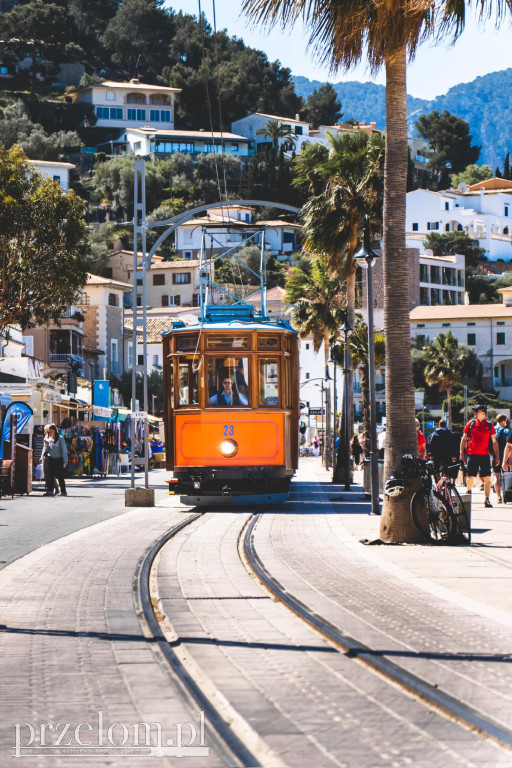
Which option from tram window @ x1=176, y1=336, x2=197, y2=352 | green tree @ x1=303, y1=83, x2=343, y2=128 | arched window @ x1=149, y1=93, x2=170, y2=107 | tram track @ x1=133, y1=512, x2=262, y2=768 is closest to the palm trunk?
tram track @ x1=133, y1=512, x2=262, y2=768

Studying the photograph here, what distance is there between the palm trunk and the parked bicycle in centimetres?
67

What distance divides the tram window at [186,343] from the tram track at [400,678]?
12971mm

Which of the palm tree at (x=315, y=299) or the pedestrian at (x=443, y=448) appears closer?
the pedestrian at (x=443, y=448)

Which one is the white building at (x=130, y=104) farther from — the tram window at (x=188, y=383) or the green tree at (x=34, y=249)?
the tram window at (x=188, y=383)

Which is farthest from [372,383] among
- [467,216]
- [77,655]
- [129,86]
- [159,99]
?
[159,99]

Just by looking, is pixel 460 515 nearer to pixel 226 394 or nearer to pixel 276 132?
pixel 226 394

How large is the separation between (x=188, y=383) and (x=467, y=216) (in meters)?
141

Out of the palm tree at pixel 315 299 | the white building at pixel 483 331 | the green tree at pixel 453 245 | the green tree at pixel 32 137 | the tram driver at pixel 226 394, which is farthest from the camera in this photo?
the green tree at pixel 32 137

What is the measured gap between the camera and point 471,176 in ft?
611

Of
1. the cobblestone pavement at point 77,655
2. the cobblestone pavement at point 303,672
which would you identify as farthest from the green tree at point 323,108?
the cobblestone pavement at point 303,672

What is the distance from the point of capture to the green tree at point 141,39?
190625 mm

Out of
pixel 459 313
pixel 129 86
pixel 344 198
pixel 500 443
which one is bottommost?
pixel 500 443

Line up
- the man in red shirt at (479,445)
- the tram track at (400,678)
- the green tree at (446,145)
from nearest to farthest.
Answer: the tram track at (400,678) < the man in red shirt at (479,445) < the green tree at (446,145)

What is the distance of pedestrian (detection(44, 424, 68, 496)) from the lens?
2992cm
